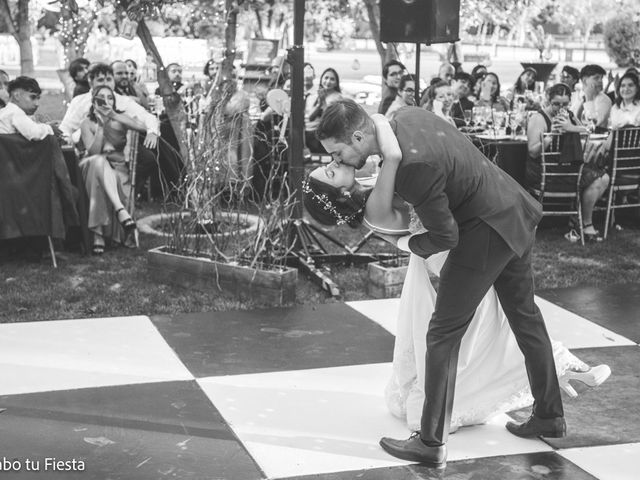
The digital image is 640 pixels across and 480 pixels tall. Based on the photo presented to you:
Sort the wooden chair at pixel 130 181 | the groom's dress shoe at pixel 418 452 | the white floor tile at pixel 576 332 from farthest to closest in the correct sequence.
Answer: the wooden chair at pixel 130 181 < the white floor tile at pixel 576 332 < the groom's dress shoe at pixel 418 452

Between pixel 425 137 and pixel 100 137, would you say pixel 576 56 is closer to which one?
pixel 100 137

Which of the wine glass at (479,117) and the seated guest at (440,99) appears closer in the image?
the seated guest at (440,99)

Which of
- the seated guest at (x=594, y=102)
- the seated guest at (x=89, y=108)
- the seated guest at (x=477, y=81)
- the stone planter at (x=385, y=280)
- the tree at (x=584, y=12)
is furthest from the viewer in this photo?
the tree at (x=584, y=12)

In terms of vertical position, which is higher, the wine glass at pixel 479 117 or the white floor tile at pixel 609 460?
the wine glass at pixel 479 117

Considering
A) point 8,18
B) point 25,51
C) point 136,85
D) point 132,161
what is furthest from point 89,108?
point 25,51

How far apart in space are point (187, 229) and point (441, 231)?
3.97 metres

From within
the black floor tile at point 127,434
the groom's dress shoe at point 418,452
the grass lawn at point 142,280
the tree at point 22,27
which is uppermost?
the tree at point 22,27

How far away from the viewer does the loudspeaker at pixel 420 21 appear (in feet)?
22.2

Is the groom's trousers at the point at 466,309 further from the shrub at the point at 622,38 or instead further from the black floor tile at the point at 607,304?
the shrub at the point at 622,38

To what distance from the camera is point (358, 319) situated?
658 centimetres

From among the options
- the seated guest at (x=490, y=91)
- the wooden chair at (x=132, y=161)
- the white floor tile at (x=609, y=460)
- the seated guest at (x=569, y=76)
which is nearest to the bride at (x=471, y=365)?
the white floor tile at (x=609, y=460)

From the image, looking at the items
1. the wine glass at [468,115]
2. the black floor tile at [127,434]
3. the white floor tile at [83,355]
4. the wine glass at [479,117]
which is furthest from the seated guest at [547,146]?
the black floor tile at [127,434]

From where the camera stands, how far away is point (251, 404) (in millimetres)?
4918

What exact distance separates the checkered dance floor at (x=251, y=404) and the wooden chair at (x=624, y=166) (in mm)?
3055
